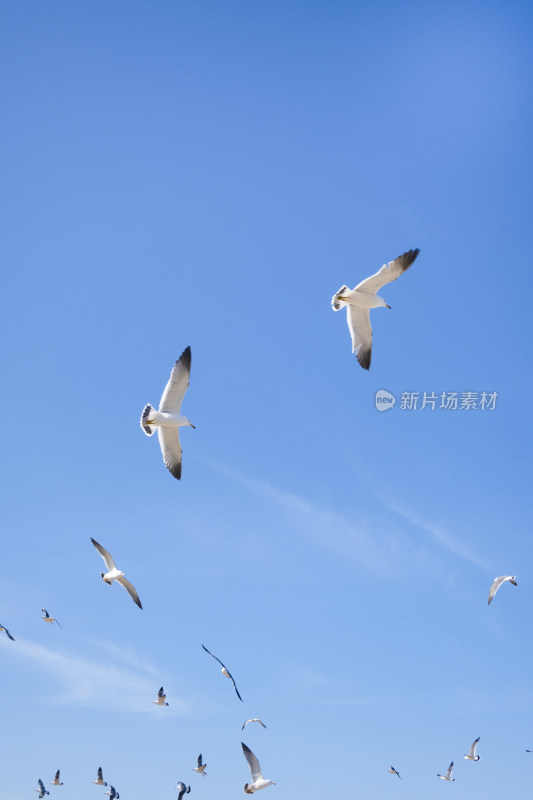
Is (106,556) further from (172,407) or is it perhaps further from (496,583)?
(496,583)

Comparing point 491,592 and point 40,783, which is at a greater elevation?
point 491,592

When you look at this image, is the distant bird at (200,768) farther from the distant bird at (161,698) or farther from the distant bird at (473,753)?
the distant bird at (473,753)

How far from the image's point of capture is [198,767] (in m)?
38.6

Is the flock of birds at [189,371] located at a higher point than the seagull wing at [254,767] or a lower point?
higher

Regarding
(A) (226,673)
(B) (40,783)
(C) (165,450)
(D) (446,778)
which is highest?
(D) (446,778)

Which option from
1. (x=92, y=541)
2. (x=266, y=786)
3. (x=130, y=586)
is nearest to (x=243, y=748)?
(x=266, y=786)

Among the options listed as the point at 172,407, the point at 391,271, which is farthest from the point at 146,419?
the point at 391,271

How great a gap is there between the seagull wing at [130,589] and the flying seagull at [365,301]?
1084 centimetres

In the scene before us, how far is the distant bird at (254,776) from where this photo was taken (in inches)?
1083

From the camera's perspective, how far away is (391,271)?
24234mm

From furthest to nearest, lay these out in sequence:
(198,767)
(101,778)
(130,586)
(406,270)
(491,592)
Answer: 1. (101,778)
2. (198,767)
3. (491,592)
4. (130,586)
5. (406,270)

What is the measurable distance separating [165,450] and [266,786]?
11.5m

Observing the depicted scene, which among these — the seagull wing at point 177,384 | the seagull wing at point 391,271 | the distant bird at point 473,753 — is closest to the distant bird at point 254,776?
the seagull wing at point 177,384

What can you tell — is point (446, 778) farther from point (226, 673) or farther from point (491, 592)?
point (226, 673)
